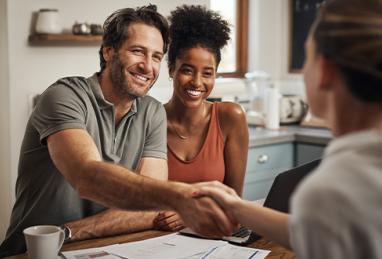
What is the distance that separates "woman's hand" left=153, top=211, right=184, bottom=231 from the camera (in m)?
1.74

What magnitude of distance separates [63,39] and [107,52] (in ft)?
3.29

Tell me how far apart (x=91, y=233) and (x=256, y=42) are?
315 cm

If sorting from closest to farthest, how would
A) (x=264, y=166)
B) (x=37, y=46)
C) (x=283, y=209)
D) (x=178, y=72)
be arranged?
(x=283, y=209) < (x=178, y=72) < (x=37, y=46) < (x=264, y=166)

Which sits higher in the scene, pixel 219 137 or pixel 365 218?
pixel 365 218

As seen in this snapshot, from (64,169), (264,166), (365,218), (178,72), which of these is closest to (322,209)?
(365,218)

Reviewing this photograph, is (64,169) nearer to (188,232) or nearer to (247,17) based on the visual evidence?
(188,232)

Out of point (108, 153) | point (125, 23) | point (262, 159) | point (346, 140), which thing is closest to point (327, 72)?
point (346, 140)

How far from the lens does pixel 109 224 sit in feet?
5.59

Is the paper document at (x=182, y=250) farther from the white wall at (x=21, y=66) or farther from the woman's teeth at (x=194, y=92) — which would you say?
the white wall at (x=21, y=66)

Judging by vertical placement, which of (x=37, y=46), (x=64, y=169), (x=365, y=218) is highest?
(x=37, y=46)

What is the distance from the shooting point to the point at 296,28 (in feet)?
14.8

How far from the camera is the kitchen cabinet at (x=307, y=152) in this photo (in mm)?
3531

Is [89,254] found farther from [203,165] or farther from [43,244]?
[203,165]

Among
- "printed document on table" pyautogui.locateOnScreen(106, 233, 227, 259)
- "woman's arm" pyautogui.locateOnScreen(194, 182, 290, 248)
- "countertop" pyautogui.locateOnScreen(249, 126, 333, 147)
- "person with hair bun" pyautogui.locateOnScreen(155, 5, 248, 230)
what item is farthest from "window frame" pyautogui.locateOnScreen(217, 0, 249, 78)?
"woman's arm" pyautogui.locateOnScreen(194, 182, 290, 248)
